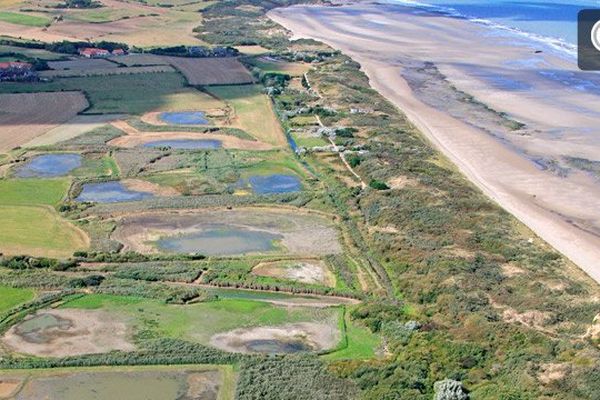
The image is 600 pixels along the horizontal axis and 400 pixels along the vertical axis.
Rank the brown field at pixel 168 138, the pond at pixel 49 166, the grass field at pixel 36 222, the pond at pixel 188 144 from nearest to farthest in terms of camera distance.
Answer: the grass field at pixel 36 222, the pond at pixel 49 166, the pond at pixel 188 144, the brown field at pixel 168 138

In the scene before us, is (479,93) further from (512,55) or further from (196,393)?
(196,393)

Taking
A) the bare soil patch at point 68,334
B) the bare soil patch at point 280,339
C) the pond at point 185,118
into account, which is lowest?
the bare soil patch at point 280,339

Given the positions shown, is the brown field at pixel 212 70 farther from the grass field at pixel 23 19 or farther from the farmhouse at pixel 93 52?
the grass field at pixel 23 19

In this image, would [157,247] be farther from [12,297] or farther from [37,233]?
[12,297]

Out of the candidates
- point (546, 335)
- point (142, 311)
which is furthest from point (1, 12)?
point (546, 335)

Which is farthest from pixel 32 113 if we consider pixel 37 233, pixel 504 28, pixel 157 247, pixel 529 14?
pixel 529 14

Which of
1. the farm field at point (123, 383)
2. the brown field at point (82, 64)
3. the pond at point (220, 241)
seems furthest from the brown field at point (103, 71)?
the farm field at point (123, 383)
